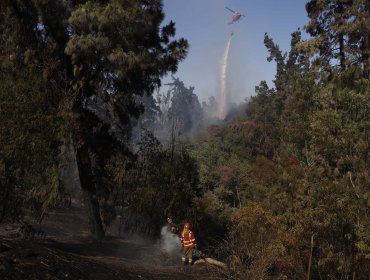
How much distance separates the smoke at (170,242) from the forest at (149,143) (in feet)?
2.87

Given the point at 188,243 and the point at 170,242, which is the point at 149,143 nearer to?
the point at 170,242

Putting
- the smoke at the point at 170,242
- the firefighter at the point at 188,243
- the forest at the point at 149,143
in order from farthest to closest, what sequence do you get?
the smoke at the point at 170,242 → the firefighter at the point at 188,243 → the forest at the point at 149,143

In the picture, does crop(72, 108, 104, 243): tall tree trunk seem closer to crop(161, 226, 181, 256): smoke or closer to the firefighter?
crop(161, 226, 181, 256): smoke

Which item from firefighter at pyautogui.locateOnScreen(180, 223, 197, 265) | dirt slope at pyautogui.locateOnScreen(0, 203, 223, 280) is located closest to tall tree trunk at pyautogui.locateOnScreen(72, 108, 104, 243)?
dirt slope at pyautogui.locateOnScreen(0, 203, 223, 280)

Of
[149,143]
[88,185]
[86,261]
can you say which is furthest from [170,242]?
[86,261]

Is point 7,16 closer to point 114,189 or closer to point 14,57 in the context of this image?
point 14,57

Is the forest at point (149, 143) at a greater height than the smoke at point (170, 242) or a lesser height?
greater

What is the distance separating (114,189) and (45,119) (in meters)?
10.4

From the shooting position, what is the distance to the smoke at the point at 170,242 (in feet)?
60.3

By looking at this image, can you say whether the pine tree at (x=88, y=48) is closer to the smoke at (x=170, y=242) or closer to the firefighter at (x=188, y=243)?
the smoke at (x=170, y=242)

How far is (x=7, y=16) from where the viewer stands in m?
16.2

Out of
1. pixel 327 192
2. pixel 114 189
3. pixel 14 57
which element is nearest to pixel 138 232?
pixel 114 189

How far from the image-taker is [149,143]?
23.9 meters

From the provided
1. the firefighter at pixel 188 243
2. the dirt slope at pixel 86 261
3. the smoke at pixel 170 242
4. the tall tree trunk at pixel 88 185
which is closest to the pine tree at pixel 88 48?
the tall tree trunk at pixel 88 185
